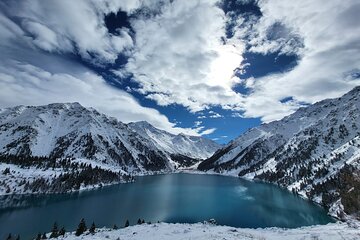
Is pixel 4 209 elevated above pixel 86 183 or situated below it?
below

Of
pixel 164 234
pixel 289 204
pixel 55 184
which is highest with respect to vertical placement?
pixel 55 184

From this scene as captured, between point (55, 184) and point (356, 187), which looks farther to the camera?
point (55, 184)

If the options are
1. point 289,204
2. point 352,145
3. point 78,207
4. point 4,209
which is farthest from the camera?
point 352,145

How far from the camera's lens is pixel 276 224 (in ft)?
306

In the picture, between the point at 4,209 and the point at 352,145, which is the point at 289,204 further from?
the point at 4,209

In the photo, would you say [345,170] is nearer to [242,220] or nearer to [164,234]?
[242,220]

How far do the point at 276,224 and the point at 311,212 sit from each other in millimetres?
33958

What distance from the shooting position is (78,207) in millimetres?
121562

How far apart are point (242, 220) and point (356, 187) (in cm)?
4349

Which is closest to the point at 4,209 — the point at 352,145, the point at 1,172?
the point at 1,172

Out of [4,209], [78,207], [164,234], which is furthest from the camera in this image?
[78,207]

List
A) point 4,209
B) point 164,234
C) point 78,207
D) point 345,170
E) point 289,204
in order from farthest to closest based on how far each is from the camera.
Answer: point 345,170 < point 289,204 < point 78,207 < point 4,209 < point 164,234

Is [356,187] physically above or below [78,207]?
above

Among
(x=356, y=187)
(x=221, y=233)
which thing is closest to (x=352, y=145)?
(x=356, y=187)
